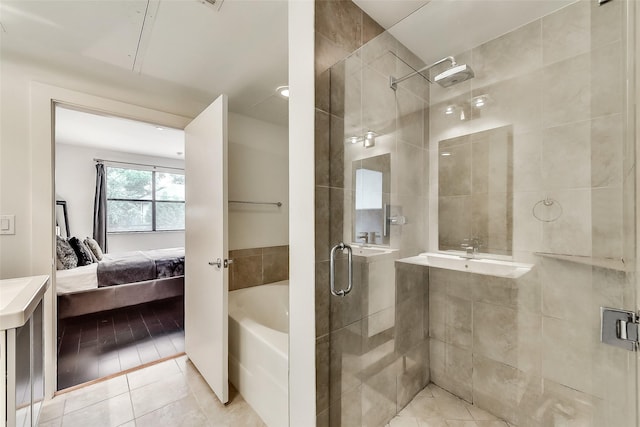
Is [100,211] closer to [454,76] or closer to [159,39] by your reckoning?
[159,39]

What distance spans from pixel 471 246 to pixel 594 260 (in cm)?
51

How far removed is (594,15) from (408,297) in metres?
1.41

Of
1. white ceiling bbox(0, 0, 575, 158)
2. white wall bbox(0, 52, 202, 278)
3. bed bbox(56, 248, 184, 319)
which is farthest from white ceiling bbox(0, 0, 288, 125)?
bed bbox(56, 248, 184, 319)

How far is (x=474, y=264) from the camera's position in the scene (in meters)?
1.46

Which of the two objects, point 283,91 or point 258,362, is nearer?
point 258,362

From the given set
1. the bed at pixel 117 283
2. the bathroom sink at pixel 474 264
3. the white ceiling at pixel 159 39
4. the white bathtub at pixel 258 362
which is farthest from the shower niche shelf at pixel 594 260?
the bed at pixel 117 283

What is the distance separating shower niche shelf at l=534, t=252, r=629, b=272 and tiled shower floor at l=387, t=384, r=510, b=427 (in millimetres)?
929

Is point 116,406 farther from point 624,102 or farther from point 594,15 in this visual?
point 594,15

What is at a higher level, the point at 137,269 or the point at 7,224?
the point at 7,224

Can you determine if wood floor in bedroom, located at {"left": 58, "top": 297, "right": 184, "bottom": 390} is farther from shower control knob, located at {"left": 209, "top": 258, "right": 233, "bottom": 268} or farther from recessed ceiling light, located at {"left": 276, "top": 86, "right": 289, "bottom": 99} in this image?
recessed ceiling light, located at {"left": 276, "top": 86, "right": 289, "bottom": 99}

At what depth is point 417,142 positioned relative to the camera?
57.4 inches

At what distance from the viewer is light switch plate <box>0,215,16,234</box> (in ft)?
5.37

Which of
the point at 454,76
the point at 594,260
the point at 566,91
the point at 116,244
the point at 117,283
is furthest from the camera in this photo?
the point at 116,244

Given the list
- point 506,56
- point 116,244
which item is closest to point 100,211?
point 116,244
